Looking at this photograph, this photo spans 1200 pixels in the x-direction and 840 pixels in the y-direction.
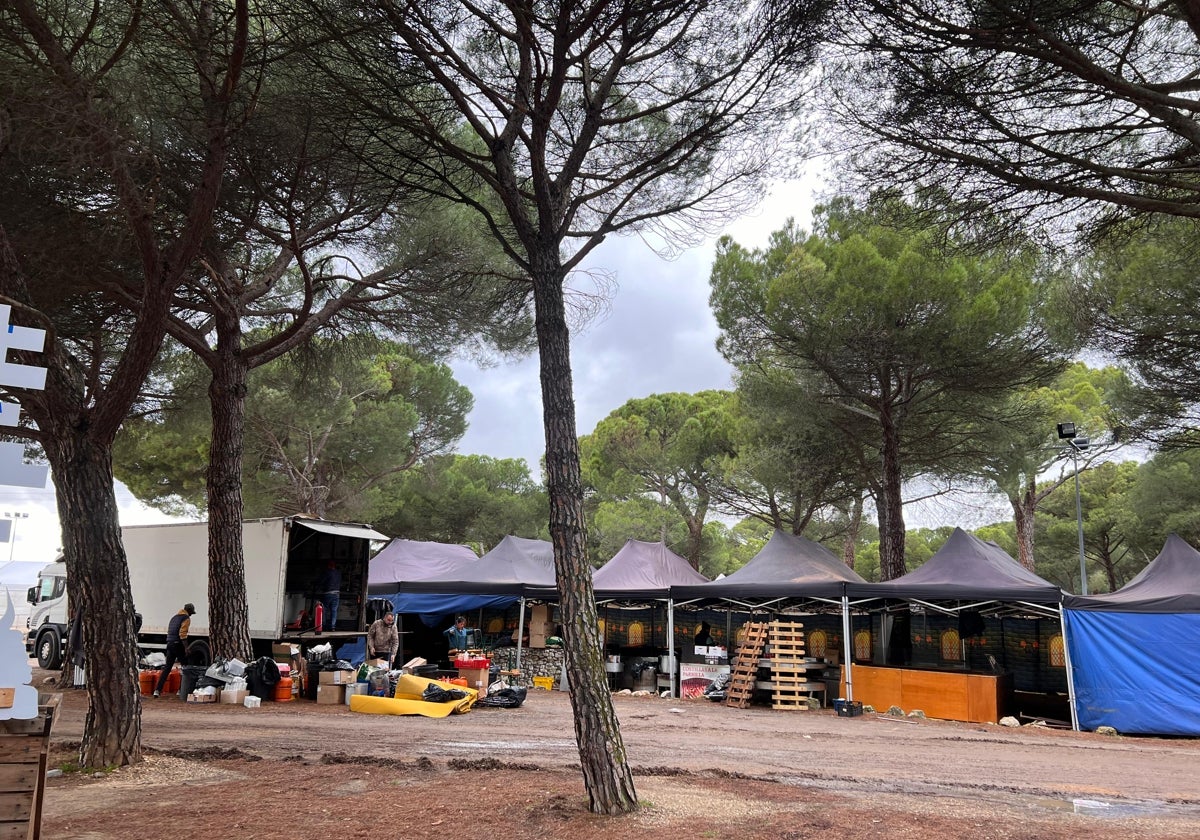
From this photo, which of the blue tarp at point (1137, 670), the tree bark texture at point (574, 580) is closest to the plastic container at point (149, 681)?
the tree bark texture at point (574, 580)

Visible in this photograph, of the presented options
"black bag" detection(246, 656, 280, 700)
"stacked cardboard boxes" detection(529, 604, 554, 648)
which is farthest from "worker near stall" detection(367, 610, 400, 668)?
"stacked cardboard boxes" detection(529, 604, 554, 648)

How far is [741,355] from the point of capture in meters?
16.1

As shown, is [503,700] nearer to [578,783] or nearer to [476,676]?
[476,676]

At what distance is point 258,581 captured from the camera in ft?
39.0

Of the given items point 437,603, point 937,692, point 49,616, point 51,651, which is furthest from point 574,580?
point 49,616

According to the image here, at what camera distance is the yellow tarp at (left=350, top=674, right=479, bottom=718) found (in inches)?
378

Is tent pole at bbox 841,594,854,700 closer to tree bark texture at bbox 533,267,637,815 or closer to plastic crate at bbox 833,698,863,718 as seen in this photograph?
plastic crate at bbox 833,698,863,718

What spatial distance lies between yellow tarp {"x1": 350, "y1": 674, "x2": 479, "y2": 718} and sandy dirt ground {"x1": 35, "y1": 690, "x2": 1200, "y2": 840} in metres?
0.30

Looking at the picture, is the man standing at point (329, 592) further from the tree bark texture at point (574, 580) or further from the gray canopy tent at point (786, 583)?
the tree bark texture at point (574, 580)

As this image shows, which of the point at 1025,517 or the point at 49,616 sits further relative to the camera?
the point at 1025,517

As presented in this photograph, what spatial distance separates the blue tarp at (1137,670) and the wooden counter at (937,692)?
3.24 feet

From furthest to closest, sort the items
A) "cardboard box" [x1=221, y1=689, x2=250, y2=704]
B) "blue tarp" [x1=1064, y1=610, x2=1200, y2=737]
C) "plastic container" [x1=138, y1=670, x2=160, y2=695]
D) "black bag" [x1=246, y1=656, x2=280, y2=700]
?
"plastic container" [x1=138, y1=670, x2=160, y2=695]
"black bag" [x1=246, y1=656, x2=280, y2=700]
"cardboard box" [x1=221, y1=689, x2=250, y2=704]
"blue tarp" [x1=1064, y1=610, x2=1200, y2=737]

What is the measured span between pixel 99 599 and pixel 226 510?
4579 millimetres

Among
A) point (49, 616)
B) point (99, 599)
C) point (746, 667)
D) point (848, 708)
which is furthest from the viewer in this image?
point (49, 616)
